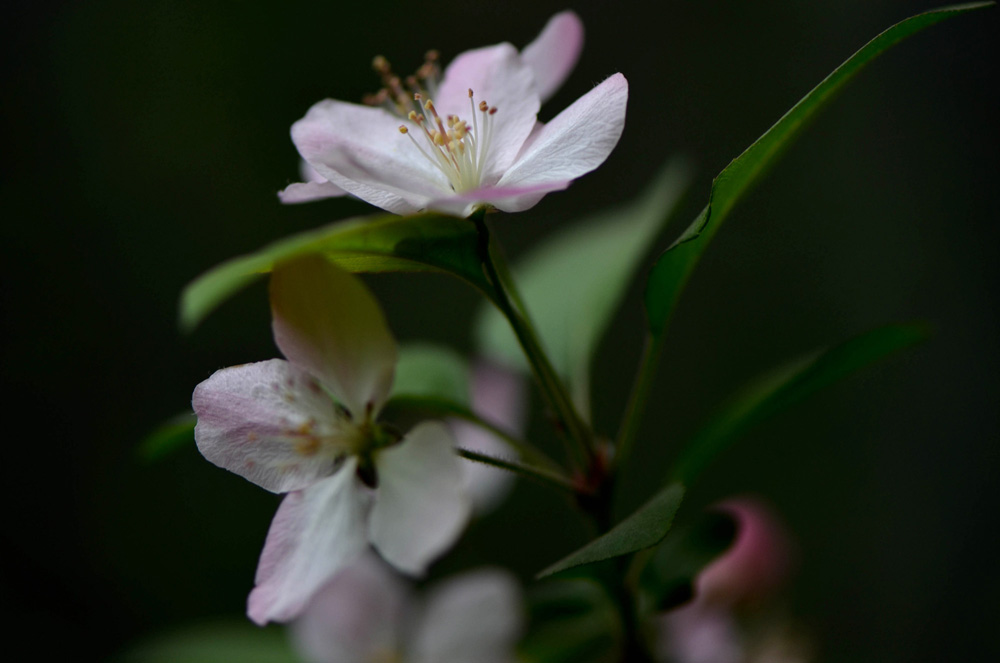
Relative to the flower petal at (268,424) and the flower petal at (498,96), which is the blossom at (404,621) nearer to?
the flower petal at (268,424)

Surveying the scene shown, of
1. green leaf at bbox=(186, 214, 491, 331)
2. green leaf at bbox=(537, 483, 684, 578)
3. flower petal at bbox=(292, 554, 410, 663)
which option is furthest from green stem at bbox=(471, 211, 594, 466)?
flower petal at bbox=(292, 554, 410, 663)

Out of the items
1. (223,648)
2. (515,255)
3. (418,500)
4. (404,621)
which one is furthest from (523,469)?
(515,255)

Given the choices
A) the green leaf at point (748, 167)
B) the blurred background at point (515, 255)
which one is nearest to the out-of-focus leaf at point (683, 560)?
the green leaf at point (748, 167)

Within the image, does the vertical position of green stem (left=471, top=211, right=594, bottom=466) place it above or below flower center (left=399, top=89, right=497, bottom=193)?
below

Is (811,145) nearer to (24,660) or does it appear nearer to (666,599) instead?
(666,599)

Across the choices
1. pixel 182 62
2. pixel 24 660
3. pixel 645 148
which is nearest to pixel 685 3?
pixel 645 148

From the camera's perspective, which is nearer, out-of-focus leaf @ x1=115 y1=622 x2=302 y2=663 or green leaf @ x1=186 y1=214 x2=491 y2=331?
green leaf @ x1=186 y1=214 x2=491 y2=331

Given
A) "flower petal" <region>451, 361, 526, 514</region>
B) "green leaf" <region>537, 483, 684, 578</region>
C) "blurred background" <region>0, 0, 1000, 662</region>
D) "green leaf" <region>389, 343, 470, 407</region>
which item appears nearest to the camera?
"green leaf" <region>537, 483, 684, 578</region>

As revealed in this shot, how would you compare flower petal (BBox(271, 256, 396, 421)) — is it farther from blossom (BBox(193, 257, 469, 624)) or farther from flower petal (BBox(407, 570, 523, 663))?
flower petal (BBox(407, 570, 523, 663))
